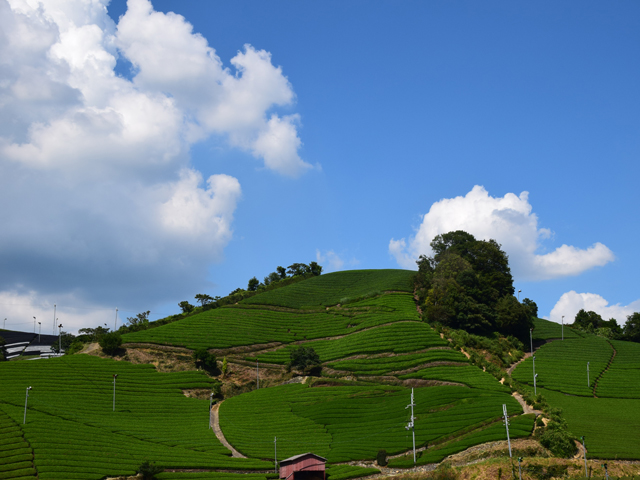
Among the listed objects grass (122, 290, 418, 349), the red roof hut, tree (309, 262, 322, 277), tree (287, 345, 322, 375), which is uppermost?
tree (309, 262, 322, 277)

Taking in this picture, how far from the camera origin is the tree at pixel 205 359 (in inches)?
3563

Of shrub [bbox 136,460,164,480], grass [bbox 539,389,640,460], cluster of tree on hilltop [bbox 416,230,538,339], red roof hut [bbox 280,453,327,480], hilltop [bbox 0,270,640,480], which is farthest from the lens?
cluster of tree on hilltop [bbox 416,230,538,339]

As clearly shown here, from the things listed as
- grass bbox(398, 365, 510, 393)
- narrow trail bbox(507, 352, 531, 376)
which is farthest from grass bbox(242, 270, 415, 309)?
grass bbox(398, 365, 510, 393)

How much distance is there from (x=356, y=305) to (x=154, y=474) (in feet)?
251

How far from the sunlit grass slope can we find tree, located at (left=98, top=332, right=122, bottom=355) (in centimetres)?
467

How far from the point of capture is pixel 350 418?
218 feet

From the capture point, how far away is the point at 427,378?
77.6 meters

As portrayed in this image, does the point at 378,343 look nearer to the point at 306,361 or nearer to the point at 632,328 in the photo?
the point at 306,361

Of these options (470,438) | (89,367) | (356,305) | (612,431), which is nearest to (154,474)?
(470,438)

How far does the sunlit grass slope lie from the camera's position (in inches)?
2015

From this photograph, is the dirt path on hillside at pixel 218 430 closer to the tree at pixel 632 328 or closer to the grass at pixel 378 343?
the grass at pixel 378 343

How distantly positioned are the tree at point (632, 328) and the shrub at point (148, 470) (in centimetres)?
10912

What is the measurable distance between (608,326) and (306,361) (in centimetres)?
9766

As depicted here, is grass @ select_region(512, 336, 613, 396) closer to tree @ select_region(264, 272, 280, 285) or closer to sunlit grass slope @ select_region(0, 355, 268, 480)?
sunlit grass slope @ select_region(0, 355, 268, 480)
